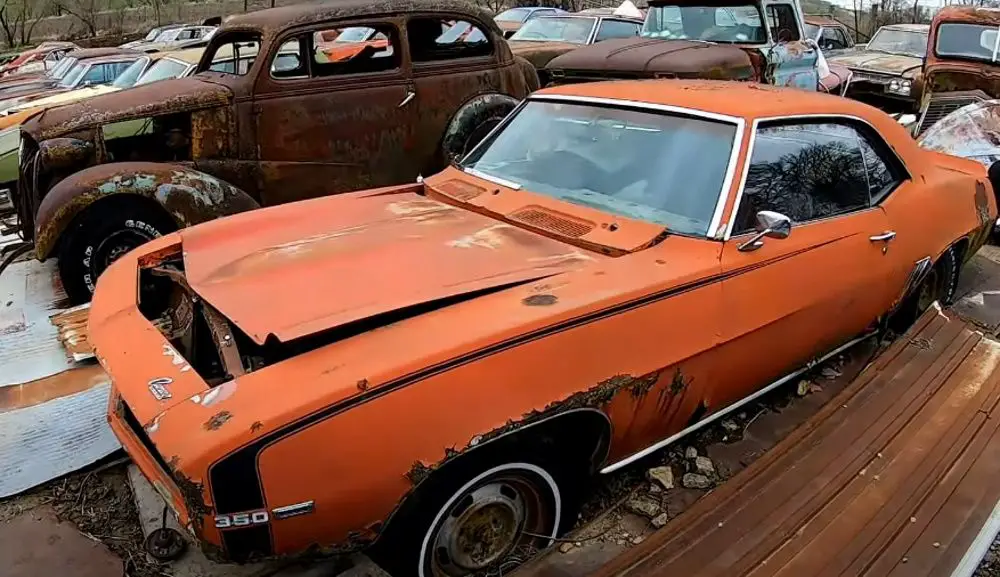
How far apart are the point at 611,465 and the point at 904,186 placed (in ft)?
7.25

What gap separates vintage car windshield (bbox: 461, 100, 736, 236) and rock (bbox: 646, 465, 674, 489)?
0.95m

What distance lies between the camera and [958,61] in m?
8.67

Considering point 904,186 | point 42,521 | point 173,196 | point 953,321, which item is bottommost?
point 42,521

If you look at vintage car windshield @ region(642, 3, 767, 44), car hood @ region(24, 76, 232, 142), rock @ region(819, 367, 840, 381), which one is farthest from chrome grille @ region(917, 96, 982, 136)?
car hood @ region(24, 76, 232, 142)

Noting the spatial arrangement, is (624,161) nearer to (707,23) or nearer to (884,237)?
(884,237)

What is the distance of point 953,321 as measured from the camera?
4031mm

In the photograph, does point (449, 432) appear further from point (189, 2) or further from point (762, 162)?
point (189, 2)

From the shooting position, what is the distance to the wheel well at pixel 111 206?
4.74 metres

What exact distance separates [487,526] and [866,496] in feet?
4.37

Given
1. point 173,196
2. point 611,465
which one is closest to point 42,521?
point 611,465

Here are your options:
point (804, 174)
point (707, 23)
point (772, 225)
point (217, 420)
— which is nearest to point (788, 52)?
point (707, 23)

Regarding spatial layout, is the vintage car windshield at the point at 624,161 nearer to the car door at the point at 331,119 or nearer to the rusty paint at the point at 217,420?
the rusty paint at the point at 217,420

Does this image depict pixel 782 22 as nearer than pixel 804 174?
No

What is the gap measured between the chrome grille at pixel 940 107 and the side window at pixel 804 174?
5095 mm
